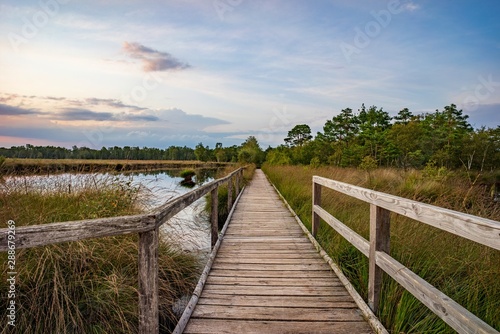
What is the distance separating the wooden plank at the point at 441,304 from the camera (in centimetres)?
134

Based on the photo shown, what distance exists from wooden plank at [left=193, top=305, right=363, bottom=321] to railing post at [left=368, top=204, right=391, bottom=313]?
22 cm

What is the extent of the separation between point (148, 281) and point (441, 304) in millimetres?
1737

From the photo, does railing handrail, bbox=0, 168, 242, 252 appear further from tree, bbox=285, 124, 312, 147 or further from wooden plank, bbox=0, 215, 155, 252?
tree, bbox=285, 124, 312, 147

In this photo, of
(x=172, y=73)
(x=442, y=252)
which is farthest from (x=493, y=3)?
(x=172, y=73)

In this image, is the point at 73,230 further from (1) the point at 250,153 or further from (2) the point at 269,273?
(1) the point at 250,153

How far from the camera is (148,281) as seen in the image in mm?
1859

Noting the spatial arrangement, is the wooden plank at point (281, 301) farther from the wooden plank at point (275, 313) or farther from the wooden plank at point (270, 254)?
the wooden plank at point (270, 254)

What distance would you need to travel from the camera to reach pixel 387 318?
2.32 m

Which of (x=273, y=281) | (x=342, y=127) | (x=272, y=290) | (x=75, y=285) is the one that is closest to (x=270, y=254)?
(x=273, y=281)

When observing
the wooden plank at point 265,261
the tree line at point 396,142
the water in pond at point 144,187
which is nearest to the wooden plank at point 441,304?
the wooden plank at point 265,261

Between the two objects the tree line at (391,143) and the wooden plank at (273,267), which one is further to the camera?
the tree line at (391,143)

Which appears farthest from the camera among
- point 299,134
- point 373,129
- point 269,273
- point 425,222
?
point 299,134

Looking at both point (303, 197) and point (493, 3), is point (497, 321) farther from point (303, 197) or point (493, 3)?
point (493, 3)

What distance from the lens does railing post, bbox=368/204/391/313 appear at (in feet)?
8.02
